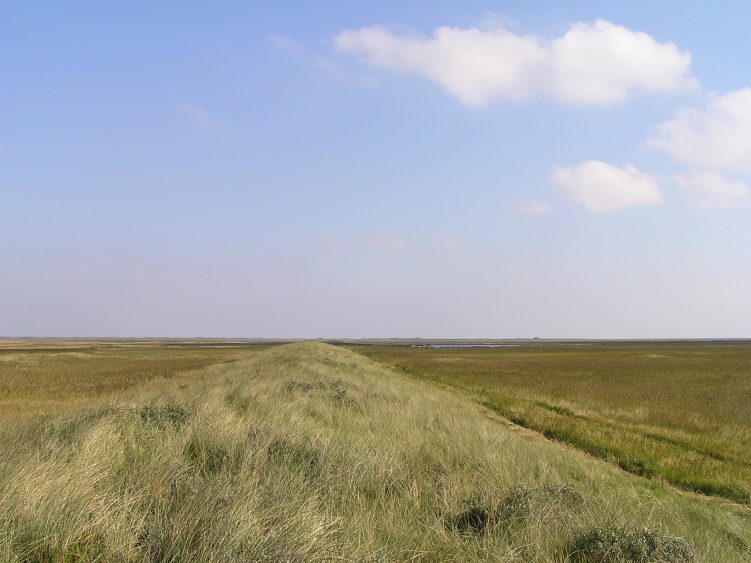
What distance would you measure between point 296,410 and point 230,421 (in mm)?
2261

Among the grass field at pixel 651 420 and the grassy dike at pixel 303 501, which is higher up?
the grassy dike at pixel 303 501

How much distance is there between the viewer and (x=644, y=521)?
489 centimetres

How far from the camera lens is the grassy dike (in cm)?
326

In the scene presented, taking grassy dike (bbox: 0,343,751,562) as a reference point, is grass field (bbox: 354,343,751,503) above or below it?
below

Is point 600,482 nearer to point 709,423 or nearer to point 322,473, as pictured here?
point 322,473

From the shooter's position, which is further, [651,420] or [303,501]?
[651,420]

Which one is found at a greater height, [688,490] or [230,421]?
[230,421]

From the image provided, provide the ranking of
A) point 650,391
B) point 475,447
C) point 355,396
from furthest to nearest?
point 650,391
point 355,396
point 475,447

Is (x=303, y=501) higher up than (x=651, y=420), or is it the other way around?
(x=303, y=501)

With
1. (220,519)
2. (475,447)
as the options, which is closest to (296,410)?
(475,447)

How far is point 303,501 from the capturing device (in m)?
4.16

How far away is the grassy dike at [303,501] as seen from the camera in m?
3.26

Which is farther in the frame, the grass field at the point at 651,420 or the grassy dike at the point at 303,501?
the grass field at the point at 651,420

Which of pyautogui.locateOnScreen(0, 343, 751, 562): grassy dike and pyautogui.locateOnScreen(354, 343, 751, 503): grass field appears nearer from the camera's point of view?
pyautogui.locateOnScreen(0, 343, 751, 562): grassy dike
